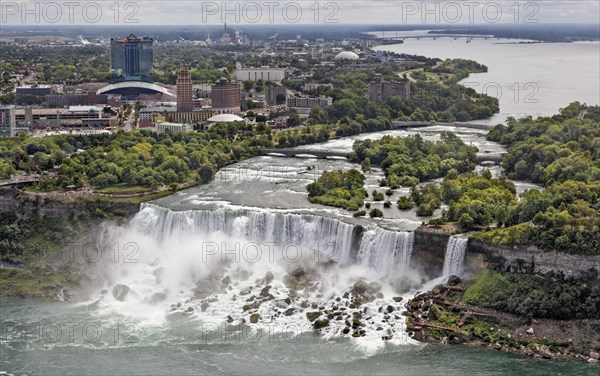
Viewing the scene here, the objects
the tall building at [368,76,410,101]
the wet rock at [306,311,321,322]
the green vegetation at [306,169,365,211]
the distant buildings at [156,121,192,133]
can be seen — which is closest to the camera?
the wet rock at [306,311,321,322]

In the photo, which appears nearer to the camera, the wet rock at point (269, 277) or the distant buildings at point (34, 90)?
the wet rock at point (269, 277)

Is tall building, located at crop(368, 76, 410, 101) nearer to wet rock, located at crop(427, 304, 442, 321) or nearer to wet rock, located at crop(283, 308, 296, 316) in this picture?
wet rock, located at crop(283, 308, 296, 316)

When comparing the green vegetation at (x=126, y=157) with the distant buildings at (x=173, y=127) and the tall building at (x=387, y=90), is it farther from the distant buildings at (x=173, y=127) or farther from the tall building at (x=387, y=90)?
the tall building at (x=387, y=90)

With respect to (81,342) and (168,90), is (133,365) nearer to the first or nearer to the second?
(81,342)

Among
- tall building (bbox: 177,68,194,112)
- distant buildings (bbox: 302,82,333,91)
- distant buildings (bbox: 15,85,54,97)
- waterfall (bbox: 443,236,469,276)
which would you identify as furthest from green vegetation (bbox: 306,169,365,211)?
distant buildings (bbox: 15,85,54,97)

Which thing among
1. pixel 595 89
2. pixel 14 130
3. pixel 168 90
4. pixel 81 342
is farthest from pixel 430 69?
pixel 81 342

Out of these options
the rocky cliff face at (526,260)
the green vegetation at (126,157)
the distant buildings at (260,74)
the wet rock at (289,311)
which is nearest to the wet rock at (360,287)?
the wet rock at (289,311)

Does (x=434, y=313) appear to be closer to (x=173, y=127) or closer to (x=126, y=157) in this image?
(x=126, y=157)
